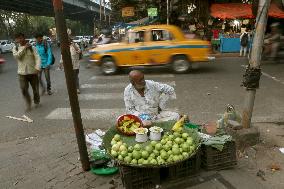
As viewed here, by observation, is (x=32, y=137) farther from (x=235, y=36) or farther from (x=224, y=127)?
(x=235, y=36)

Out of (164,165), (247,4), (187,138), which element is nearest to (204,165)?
(187,138)

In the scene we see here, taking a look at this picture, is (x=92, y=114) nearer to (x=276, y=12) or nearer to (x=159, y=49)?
(x=159, y=49)

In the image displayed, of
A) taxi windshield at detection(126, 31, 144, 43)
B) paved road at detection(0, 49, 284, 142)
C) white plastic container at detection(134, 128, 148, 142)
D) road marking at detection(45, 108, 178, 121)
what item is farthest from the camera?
taxi windshield at detection(126, 31, 144, 43)

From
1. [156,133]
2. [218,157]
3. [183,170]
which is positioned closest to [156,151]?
[156,133]

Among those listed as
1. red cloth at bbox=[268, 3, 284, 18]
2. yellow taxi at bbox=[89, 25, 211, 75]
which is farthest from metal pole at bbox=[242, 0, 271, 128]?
red cloth at bbox=[268, 3, 284, 18]

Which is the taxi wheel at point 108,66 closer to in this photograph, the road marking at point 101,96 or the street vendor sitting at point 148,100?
the road marking at point 101,96

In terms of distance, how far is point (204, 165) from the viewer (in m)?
4.94

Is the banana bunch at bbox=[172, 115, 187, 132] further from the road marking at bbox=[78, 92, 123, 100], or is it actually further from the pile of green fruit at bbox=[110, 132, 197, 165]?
the road marking at bbox=[78, 92, 123, 100]

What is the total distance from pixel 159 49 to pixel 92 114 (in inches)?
232

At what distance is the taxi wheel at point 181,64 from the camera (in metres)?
13.6

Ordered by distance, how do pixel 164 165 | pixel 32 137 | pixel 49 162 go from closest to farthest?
pixel 164 165 < pixel 49 162 < pixel 32 137

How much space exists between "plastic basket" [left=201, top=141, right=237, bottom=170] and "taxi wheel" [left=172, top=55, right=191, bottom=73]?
8.92 m

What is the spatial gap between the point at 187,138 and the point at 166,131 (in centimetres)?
48

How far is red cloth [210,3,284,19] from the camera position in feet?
69.4
